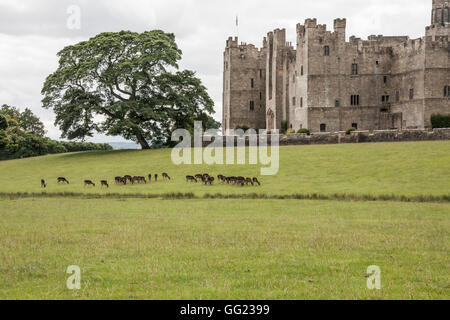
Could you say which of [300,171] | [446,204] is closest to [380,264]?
[446,204]

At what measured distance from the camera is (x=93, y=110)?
66.9 meters

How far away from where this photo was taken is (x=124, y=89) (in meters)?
70.1

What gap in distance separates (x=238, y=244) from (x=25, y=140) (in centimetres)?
7456

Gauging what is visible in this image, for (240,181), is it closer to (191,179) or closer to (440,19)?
(191,179)

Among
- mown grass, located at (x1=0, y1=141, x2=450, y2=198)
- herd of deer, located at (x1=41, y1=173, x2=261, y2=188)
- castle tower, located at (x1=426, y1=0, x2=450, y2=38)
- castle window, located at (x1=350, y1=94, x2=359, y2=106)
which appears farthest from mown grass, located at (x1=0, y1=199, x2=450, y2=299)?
castle tower, located at (x1=426, y1=0, x2=450, y2=38)

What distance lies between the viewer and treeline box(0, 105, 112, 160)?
81375 millimetres

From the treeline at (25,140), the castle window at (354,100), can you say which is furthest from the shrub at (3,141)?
the castle window at (354,100)

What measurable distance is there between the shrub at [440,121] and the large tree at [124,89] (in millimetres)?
35400

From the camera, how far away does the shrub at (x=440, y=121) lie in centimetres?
7319

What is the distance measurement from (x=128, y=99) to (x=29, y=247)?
5603 cm

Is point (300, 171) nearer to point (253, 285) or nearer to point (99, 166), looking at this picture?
point (99, 166)

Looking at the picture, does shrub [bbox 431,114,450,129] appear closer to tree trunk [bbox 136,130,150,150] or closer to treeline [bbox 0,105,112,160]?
tree trunk [bbox 136,130,150,150]
